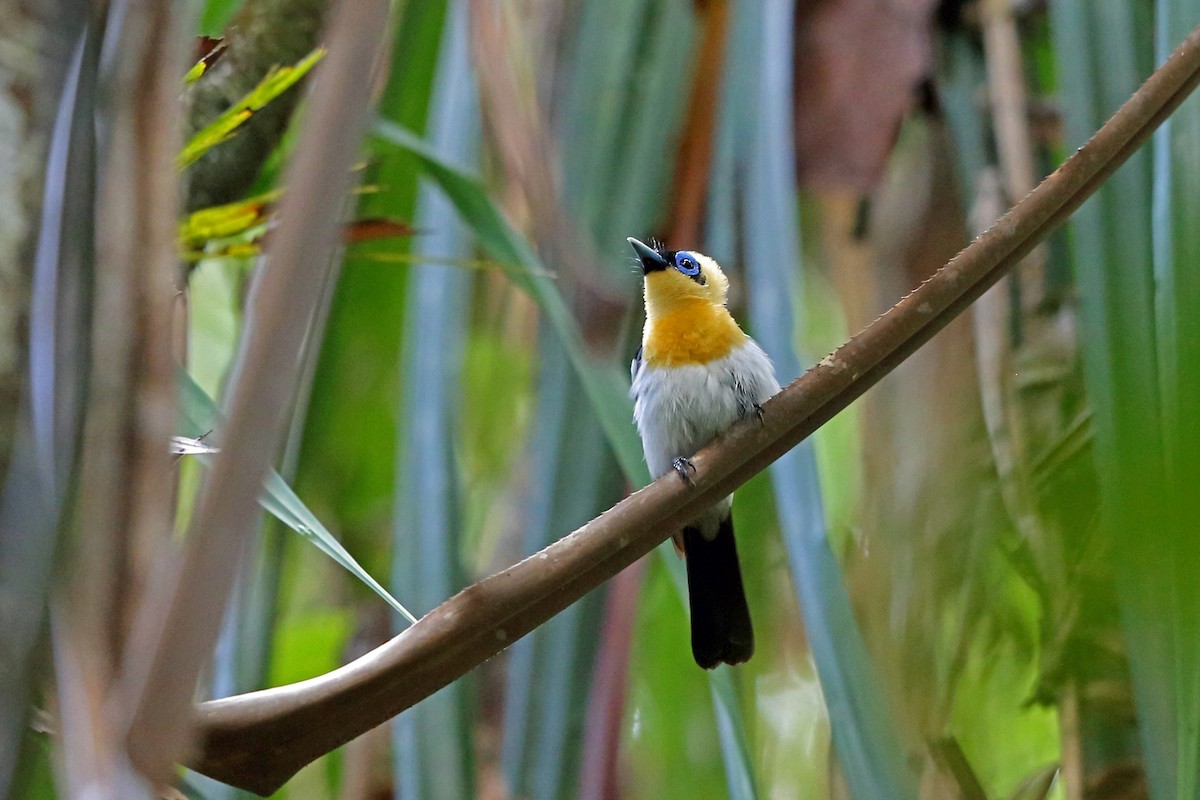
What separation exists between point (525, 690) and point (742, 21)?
1.27 meters

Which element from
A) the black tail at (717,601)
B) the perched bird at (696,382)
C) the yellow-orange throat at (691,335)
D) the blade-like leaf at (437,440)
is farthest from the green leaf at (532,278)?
the yellow-orange throat at (691,335)

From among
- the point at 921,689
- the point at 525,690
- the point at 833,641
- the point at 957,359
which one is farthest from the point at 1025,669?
the point at 525,690

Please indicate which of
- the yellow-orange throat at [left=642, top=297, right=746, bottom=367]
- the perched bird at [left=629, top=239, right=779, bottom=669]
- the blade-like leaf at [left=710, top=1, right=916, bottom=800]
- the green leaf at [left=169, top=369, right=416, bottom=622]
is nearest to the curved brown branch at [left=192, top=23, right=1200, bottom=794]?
the green leaf at [left=169, top=369, right=416, bottom=622]

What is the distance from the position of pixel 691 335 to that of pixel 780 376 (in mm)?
710

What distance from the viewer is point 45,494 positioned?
→ 2.10 feet

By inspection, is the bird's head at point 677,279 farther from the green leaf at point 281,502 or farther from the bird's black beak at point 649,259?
the green leaf at point 281,502

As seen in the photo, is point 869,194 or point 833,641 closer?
point 833,641

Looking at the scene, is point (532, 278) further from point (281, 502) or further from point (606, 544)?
point (606, 544)

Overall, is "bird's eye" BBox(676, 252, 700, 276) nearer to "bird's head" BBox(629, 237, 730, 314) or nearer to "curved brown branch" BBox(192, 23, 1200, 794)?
"bird's head" BBox(629, 237, 730, 314)

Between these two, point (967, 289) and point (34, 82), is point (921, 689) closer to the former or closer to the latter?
point (967, 289)

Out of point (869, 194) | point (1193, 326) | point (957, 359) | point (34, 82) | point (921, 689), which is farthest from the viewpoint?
point (869, 194)

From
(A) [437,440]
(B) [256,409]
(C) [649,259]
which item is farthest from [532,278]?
(B) [256,409]

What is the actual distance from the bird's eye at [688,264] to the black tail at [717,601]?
0.53 metres

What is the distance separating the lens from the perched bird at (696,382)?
2.41 m
